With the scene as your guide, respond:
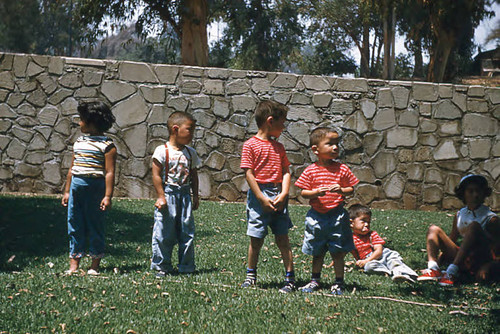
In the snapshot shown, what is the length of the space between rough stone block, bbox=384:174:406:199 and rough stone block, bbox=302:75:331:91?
1.96 metres

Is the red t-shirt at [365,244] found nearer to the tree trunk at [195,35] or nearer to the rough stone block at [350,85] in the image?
the rough stone block at [350,85]

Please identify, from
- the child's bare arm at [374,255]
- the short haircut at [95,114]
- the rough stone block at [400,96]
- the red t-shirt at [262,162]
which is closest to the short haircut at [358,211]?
the child's bare arm at [374,255]

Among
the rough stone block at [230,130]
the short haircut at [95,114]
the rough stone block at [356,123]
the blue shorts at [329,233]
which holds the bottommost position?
the blue shorts at [329,233]

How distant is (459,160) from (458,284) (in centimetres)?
589

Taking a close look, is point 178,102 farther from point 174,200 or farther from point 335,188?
point 335,188

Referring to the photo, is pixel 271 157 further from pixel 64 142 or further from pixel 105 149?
pixel 64 142

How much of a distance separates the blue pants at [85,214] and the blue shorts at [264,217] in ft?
4.26

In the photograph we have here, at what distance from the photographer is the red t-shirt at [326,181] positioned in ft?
13.7

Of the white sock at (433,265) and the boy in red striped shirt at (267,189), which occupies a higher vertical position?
the boy in red striped shirt at (267,189)

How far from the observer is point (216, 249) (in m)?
5.94

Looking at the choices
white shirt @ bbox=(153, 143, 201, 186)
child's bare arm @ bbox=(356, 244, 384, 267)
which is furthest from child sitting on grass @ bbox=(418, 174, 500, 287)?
white shirt @ bbox=(153, 143, 201, 186)

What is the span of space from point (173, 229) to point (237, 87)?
5.39 meters

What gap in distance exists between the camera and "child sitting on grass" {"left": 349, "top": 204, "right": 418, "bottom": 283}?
5.04 meters

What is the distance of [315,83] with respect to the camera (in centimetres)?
986
